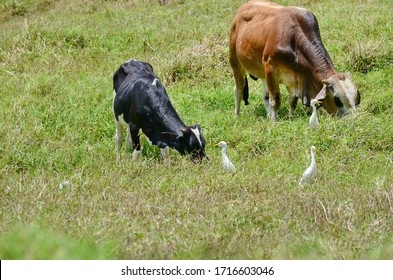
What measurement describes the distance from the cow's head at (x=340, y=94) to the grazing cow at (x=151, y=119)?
1978 millimetres

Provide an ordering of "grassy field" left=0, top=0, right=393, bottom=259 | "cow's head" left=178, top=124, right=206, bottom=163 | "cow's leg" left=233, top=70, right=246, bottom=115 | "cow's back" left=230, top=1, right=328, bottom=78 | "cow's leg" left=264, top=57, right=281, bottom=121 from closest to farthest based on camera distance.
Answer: "grassy field" left=0, top=0, right=393, bottom=259, "cow's head" left=178, top=124, right=206, bottom=163, "cow's back" left=230, top=1, right=328, bottom=78, "cow's leg" left=264, top=57, right=281, bottom=121, "cow's leg" left=233, top=70, right=246, bottom=115

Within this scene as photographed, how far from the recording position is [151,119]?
8359mm

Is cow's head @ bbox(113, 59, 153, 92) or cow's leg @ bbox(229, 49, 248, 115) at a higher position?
cow's head @ bbox(113, 59, 153, 92)

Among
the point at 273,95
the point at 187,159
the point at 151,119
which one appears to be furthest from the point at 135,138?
the point at 273,95

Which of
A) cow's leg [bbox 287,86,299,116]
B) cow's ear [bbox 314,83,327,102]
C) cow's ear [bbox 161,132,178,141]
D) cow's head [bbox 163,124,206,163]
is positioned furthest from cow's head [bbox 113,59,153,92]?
cow's ear [bbox 314,83,327,102]

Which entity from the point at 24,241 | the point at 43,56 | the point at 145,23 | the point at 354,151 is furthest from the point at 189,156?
the point at 145,23

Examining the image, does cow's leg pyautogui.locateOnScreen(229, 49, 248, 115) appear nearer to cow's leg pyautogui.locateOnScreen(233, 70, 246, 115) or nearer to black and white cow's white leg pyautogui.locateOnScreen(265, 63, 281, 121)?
cow's leg pyautogui.locateOnScreen(233, 70, 246, 115)

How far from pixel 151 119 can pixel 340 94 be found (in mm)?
2429

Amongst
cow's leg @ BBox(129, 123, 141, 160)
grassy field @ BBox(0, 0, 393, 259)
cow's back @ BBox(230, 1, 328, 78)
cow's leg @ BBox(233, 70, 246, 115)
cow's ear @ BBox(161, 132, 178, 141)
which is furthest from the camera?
cow's leg @ BBox(233, 70, 246, 115)

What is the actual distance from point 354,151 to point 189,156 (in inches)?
73.5

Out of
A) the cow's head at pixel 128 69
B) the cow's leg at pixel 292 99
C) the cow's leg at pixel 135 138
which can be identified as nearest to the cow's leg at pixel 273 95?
the cow's leg at pixel 292 99

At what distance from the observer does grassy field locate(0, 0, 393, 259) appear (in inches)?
Result: 195

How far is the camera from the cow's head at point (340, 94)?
29.7 feet

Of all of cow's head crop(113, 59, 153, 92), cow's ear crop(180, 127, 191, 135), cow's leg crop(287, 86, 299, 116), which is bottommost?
cow's leg crop(287, 86, 299, 116)
